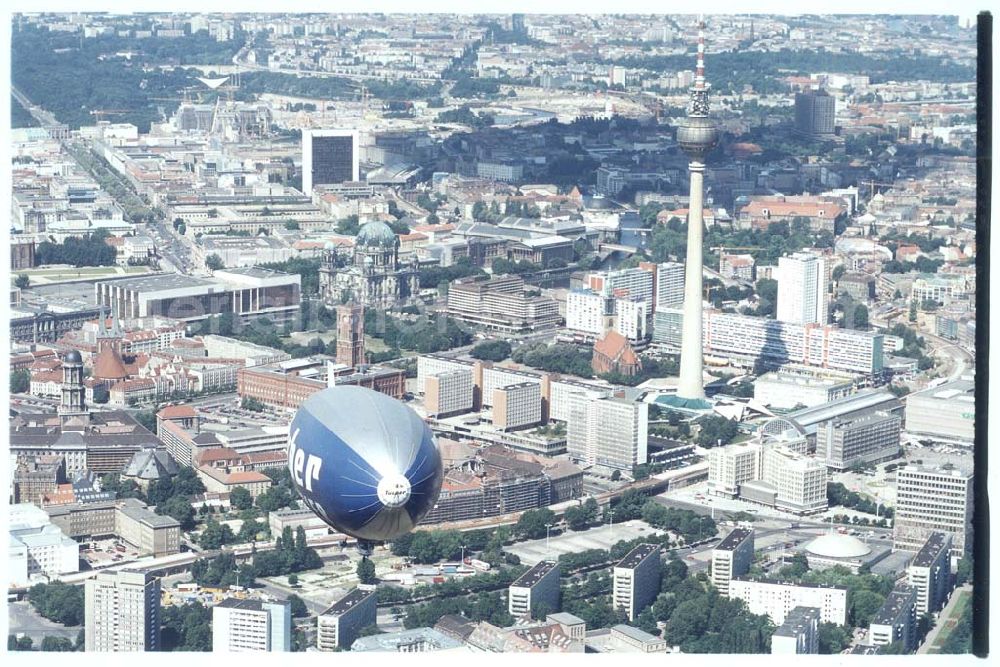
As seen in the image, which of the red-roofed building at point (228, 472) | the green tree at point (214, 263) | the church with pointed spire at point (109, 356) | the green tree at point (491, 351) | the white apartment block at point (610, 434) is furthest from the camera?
the green tree at point (214, 263)

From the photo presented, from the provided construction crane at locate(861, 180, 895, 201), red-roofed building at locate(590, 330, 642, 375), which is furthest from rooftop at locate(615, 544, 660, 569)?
construction crane at locate(861, 180, 895, 201)

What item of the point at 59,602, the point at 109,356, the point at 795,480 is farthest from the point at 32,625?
the point at 109,356

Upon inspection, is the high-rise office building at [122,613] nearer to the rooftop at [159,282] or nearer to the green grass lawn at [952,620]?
the green grass lawn at [952,620]

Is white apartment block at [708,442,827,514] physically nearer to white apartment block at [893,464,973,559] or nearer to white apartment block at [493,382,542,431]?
white apartment block at [893,464,973,559]

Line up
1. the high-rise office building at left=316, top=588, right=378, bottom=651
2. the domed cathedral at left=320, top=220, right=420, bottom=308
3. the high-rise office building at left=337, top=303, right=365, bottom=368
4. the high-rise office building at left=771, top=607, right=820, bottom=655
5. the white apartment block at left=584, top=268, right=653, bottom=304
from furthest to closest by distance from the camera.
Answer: the domed cathedral at left=320, top=220, right=420, bottom=308 < the white apartment block at left=584, top=268, right=653, bottom=304 < the high-rise office building at left=337, top=303, right=365, bottom=368 < the high-rise office building at left=316, top=588, right=378, bottom=651 < the high-rise office building at left=771, top=607, right=820, bottom=655

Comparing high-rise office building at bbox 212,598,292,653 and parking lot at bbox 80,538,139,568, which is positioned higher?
high-rise office building at bbox 212,598,292,653

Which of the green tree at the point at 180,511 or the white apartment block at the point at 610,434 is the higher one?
the white apartment block at the point at 610,434

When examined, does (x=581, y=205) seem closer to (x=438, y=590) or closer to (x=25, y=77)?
(x=25, y=77)

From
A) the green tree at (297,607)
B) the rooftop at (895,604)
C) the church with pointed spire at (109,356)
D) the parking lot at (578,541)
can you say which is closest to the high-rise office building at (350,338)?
the church with pointed spire at (109,356)
